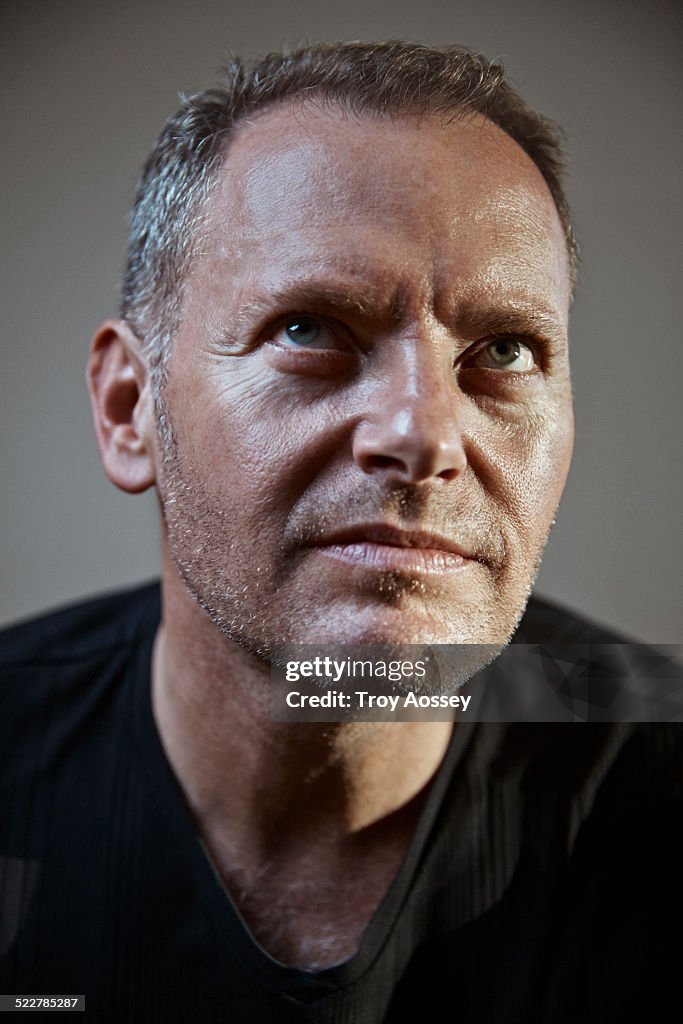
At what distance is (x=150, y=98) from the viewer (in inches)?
42.1

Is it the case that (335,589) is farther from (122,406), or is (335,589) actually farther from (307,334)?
(122,406)

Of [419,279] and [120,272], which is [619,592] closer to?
[419,279]

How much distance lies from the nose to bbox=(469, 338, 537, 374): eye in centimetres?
7

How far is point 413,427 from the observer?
740 mm

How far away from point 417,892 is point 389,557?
1.30 ft

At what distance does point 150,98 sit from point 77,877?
92cm

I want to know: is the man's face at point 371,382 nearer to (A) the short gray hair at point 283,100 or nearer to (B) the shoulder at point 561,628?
(A) the short gray hair at point 283,100

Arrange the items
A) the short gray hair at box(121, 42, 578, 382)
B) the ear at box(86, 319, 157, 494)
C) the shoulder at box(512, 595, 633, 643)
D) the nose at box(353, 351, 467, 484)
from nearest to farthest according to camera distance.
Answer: the nose at box(353, 351, 467, 484)
the short gray hair at box(121, 42, 578, 382)
the ear at box(86, 319, 157, 494)
the shoulder at box(512, 595, 633, 643)

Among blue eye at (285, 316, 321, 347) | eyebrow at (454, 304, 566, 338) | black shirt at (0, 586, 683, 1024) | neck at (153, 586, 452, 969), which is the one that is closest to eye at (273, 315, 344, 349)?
Result: blue eye at (285, 316, 321, 347)

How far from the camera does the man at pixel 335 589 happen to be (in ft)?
2.57

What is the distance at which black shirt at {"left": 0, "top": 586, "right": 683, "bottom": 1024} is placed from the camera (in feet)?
2.93

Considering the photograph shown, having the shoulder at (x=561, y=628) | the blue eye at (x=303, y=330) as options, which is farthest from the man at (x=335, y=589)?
the shoulder at (x=561, y=628)

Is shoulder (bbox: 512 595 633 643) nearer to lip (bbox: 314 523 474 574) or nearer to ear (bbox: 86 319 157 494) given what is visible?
lip (bbox: 314 523 474 574)

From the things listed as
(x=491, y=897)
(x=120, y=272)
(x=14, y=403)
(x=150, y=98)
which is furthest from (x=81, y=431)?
(x=491, y=897)
